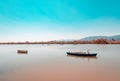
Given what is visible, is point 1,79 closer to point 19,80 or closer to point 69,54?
point 19,80

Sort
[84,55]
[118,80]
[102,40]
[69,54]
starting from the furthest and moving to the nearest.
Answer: [102,40], [69,54], [84,55], [118,80]

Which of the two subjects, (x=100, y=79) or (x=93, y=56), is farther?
(x=93, y=56)

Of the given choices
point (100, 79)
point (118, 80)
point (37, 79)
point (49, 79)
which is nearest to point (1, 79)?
point (37, 79)

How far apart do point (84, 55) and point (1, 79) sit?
20.3 metres

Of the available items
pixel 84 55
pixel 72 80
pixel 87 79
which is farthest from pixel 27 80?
pixel 84 55

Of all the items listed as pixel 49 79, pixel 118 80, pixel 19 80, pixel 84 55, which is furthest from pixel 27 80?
pixel 84 55

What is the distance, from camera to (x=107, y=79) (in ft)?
40.4

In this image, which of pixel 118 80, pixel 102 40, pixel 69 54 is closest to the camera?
pixel 118 80

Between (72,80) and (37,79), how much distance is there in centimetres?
302

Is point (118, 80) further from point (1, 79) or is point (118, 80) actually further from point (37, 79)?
point (1, 79)

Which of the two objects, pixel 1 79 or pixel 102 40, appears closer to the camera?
pixel 1 79

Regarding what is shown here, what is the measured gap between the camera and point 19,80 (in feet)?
39.8

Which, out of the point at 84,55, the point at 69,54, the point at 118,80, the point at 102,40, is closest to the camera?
the point at 118,80

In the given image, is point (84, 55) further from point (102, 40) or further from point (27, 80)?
point (102, 40)
